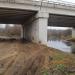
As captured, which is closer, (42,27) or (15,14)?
(42,27)

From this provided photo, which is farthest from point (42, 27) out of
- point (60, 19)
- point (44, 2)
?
point (60, 19)

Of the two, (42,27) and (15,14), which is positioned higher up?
(15,14)

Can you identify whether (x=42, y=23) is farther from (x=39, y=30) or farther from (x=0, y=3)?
(x=0, y=3)

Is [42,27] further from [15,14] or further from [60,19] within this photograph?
[60,19]

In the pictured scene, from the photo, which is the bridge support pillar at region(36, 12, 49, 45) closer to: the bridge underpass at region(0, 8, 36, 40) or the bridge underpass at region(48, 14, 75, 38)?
the bridge underpass at region(0, 8, 36, 40)

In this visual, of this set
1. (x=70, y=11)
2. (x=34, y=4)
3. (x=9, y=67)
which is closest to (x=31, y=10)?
(x=34, y=4)

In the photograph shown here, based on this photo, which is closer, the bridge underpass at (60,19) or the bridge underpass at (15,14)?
the bridge underpass at (15,14)

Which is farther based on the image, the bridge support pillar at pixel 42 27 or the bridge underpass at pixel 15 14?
the bridge underpass at pixel 15 14

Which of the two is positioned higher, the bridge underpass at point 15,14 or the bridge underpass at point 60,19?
the bridge underpass at point 15,14

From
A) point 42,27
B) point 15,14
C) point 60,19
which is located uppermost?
point 15,14

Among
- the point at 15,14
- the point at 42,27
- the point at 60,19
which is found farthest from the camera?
the point at 60,19

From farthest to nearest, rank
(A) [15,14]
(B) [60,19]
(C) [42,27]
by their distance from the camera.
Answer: (B) [60,19] → (A) [15,14] → (C) [42,27]

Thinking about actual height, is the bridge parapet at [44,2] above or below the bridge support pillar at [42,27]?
above

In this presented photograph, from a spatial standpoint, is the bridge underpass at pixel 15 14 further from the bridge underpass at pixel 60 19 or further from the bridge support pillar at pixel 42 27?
the bridge underpass at pixel 60 19
